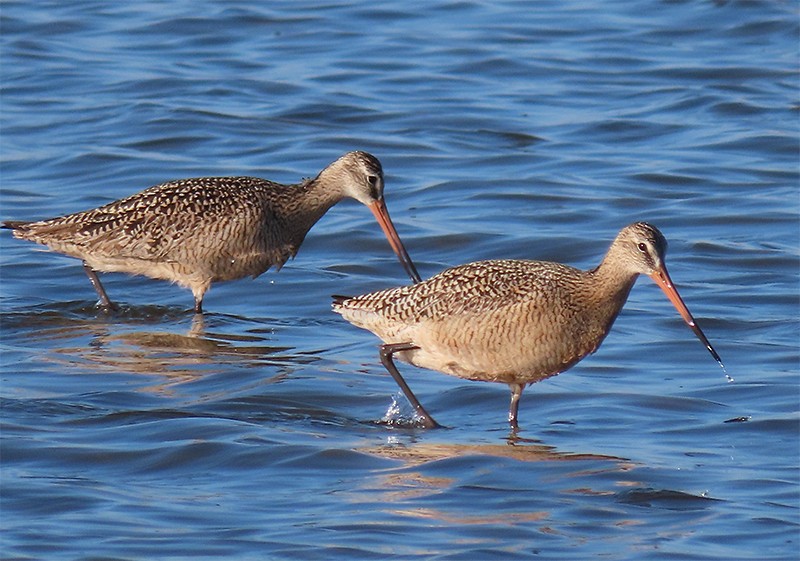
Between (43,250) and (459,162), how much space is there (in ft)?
12.9

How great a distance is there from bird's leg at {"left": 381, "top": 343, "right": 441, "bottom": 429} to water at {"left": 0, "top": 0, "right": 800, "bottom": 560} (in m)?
0.08

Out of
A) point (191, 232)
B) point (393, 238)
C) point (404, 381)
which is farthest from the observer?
point (393, 238)

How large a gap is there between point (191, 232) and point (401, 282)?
1.44 m

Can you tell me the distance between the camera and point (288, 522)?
5.97m

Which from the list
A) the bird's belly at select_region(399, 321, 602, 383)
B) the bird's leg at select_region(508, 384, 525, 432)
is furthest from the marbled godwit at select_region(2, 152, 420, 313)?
the bird's leg at select_region(508, 384, 525, 432)

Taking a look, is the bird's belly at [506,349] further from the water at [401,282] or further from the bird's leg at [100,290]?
the bird's leg at [100,290]

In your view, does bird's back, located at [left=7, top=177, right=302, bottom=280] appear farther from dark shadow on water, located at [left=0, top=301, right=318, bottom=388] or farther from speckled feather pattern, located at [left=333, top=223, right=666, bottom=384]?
speckled feather pattern, located at [left=333, top=223, right=666, bottom=384]

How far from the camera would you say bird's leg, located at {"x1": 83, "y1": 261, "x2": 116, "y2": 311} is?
9.20 m

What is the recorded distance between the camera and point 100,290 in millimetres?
9203

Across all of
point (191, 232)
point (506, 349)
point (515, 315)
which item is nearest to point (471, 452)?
point (506, 349)

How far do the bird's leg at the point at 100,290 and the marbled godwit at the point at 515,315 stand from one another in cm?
228

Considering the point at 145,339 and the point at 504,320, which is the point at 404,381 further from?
the point at 145,339

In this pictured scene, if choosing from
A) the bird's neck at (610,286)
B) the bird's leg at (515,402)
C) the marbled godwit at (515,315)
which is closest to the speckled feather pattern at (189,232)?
the marbled godwit at (515,315)

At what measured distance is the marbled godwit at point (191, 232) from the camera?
29.3ft
